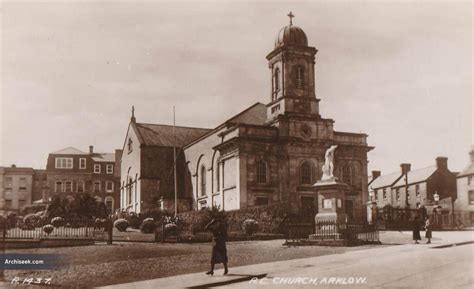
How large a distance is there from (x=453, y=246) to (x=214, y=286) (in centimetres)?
1138

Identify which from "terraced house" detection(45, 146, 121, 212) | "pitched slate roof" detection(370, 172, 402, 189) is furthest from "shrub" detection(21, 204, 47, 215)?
"pitched slate roof" detection(370, 172, 402, 189)

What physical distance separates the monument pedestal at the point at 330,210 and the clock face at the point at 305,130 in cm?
1725

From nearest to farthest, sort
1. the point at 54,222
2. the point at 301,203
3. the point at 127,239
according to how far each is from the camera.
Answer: the point at 127,239
the point at 54,222
the point at 301,203

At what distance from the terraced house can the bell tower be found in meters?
27.2

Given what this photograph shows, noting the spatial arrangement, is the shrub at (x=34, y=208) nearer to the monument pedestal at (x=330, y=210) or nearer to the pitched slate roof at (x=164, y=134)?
the pitched slate roof at (x=164, y=134)

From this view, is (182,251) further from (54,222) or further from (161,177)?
(161,177)

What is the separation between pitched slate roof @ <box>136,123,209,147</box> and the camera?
52.9 meters

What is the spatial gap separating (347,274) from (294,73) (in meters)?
28.5

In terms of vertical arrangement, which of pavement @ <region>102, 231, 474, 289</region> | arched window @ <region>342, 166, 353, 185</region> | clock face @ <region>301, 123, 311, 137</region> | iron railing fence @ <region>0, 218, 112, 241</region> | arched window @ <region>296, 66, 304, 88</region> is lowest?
pavement @ <region>102, 231, 474, 289</region>

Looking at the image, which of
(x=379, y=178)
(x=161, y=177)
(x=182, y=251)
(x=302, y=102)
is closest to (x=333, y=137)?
(x=302, y=102)

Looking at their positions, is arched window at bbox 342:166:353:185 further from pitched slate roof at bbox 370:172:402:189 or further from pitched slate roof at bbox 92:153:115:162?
pitched slate roof at bbox 92:153:115:162

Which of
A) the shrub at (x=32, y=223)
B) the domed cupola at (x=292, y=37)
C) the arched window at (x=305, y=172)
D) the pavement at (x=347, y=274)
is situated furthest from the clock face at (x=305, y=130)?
the pavement at (x=347, y=274)

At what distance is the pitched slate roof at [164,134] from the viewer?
52.9m

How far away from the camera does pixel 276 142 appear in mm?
38469
